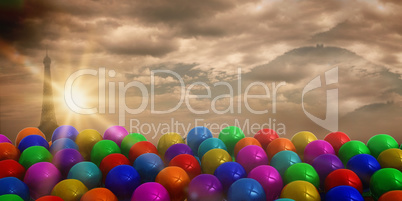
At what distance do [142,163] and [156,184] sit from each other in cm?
60

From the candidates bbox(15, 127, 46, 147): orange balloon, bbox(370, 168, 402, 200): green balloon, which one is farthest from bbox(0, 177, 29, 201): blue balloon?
bbox(370, 168, 402, 200): green balloon

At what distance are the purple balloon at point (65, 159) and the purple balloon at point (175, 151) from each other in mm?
1170

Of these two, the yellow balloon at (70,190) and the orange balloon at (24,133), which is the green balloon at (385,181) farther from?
the orange balloon at (24,133)

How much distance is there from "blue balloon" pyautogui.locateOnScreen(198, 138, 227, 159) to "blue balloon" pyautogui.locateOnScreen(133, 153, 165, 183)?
→ 65cm

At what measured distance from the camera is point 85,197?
4059 millimetres

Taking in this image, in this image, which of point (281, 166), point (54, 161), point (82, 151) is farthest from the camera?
point (82, 151)

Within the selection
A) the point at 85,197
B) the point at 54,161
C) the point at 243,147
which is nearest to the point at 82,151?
the point at 54,161

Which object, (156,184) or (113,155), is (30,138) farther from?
(156,184)

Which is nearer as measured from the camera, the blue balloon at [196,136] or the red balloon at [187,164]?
the red balloon at [187,164]

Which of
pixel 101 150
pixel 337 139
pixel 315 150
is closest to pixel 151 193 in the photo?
pixel 101 150

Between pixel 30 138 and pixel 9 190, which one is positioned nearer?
pixel 9 190

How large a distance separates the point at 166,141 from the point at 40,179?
1689 mm

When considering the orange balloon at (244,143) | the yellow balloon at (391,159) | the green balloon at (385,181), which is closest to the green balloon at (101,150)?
the orange balloon at (244,143)

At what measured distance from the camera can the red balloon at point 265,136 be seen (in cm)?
554
